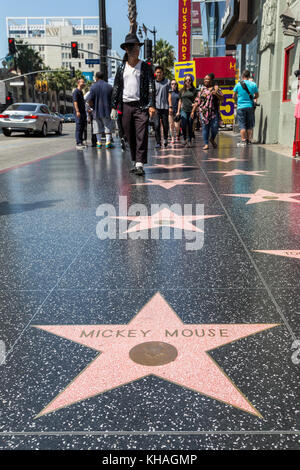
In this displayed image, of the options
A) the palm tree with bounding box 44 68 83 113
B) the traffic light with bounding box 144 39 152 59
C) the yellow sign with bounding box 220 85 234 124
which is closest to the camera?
the traffic light with bounding box 144 39 152 59

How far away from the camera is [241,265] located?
9.78ft

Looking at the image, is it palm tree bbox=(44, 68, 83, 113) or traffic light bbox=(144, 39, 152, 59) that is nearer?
traffic light bbox=(144, 39, 152, 59)

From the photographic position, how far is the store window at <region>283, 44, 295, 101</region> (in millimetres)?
11617

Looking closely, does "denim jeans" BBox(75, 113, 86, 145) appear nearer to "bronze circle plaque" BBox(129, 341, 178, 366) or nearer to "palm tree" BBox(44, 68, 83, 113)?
"bronze circle plaque" BBox(129, 341, 178, 366)

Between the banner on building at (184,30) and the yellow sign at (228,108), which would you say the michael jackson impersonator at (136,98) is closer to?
the yellow sign at (228,108)

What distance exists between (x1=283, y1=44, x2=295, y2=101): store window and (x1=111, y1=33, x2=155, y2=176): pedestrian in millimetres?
5859

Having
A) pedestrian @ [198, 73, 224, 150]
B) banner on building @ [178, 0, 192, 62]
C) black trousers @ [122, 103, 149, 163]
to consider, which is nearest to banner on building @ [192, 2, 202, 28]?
banner on building @ [178, 0, 192, 62]

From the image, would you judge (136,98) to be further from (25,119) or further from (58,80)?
(58,80)

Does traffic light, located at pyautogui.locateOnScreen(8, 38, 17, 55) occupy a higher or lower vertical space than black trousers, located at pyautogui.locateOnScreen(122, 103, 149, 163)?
higher

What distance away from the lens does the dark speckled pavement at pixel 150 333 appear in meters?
1.44

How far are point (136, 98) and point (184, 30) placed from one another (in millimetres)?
24388

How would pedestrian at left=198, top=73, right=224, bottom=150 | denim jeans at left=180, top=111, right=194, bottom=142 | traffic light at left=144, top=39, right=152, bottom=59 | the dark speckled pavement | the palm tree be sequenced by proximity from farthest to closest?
the palm tree
traffic light at left=144, top=39, right=152, bottom=59
denim jeans at left=180, top=111, right=194, bottom=142
pedestrian at left=198, top=73, right=224, bottom=150
the dark speckled pavement

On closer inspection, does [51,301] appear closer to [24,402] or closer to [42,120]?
[24,402]
